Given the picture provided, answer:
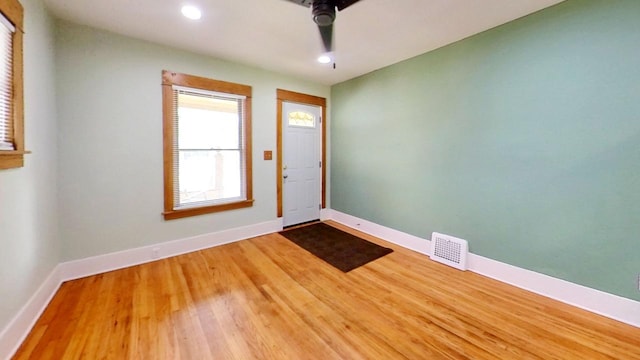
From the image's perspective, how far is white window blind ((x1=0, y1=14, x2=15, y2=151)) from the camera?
1545mm

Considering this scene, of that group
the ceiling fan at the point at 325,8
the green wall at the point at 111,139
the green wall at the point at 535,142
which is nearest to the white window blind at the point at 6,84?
the green wall at the point at 111,139

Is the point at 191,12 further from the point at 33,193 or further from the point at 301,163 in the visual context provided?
the point at 301,163

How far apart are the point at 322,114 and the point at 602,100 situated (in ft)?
11.4

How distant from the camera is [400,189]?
351 centimetres

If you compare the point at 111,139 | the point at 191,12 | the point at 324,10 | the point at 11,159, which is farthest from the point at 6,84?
the point at 324,10

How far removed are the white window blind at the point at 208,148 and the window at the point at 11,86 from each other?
1.37 meters

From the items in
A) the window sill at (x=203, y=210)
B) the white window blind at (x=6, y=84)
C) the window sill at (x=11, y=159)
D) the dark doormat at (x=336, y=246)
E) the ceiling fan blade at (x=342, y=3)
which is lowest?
the dark doormat at (x=336, y=246)

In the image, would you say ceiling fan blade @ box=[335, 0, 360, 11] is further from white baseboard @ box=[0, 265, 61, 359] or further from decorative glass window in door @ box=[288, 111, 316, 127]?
white baseboard @ box=[0, 265, 61, 359]

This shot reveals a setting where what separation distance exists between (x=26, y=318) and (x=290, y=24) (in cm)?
315

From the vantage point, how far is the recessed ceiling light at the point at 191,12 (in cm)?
216

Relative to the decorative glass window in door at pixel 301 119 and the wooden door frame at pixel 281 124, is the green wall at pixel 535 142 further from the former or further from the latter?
the decorative glass window in door at pixel 301 119

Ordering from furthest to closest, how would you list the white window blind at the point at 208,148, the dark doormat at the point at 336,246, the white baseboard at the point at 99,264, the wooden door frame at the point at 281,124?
the wooden door frame at the point at 281,124
the white window blind at the point at 208,148
the dark doormat at the point at 336,246
the white baseboard at the point at 99,264

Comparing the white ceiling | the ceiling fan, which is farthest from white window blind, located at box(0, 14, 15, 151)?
the ceiling fan

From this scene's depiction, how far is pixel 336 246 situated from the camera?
343 cm
